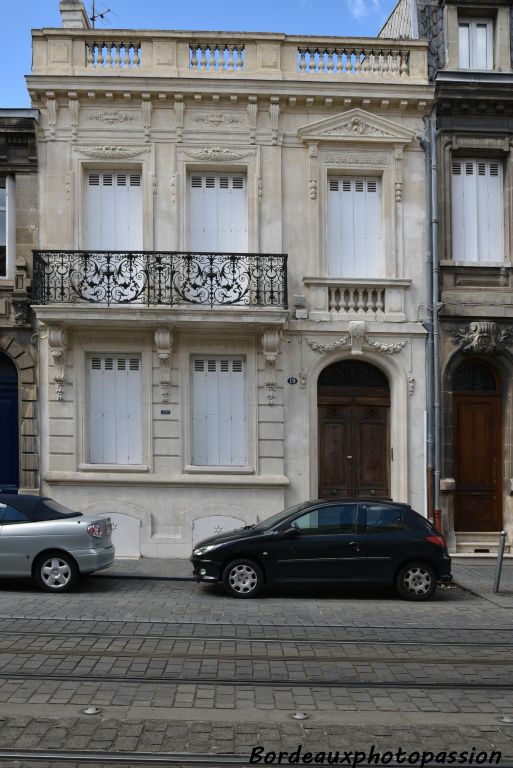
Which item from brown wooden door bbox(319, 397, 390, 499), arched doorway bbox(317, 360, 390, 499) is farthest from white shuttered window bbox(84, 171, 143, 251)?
brown wooden door bbox(319, 397, 390, 499)

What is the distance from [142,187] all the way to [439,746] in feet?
41.2

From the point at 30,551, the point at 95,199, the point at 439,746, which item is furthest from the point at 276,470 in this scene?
the point at 439,746

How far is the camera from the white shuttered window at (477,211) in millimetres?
16328

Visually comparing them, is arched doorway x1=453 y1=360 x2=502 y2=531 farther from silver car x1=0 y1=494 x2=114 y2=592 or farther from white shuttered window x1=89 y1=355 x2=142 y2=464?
silver car x1=0 y1=494 x2=114 y2=592

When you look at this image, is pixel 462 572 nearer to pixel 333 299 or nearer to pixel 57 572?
pixel 333 299

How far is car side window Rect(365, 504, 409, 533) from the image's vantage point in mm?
11609

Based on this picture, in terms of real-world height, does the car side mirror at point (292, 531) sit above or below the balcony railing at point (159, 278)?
below

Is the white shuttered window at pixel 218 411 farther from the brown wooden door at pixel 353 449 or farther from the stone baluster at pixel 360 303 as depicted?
the stone baluster at pixel 360 303

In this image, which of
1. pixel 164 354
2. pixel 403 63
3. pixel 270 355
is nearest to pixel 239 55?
pixel 403 63

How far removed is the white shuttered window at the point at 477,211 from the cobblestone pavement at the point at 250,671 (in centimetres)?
752

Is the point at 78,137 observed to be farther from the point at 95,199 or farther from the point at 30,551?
the point at 30,551

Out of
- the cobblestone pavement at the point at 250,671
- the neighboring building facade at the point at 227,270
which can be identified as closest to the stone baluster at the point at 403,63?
the neighboring building facade at the point at 227,270

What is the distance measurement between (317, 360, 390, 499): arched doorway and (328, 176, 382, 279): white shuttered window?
196cm

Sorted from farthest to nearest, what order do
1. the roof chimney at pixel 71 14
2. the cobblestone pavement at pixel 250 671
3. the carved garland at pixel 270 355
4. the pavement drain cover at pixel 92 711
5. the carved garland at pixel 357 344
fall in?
the roof chimney at pixel 71 14 < the carved garland at pixel 357 344 < the carved garland at pixel 270 355 < the pavement drain cover at pixel 92 711 < the cobblestone pavement at pixel 250 671
